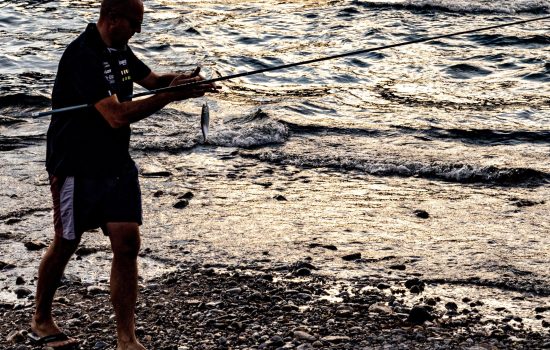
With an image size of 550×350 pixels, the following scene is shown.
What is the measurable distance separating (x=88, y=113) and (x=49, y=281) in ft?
3.08

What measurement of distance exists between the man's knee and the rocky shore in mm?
665

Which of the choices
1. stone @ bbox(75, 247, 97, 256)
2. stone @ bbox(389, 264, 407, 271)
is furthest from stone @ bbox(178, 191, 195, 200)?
stone @ bbox(389, 264, 407, 271)

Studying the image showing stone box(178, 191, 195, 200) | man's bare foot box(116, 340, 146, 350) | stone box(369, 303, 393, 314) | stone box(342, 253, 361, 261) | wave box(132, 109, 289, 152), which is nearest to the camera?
man's bare foot box(116, 340, 146, 350)

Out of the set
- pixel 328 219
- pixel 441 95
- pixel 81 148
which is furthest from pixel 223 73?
pixel 81 148

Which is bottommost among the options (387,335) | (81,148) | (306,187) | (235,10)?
(235,10)

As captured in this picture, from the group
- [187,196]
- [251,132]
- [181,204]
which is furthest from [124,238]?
[251,132]

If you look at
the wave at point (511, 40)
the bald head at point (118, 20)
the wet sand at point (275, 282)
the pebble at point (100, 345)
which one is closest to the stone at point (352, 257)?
the wet sand at point (275, 282)

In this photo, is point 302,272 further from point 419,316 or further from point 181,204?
point 181,204

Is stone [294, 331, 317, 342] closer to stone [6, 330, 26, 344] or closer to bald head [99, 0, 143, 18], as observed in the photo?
stone [6, 330, 26, 344]

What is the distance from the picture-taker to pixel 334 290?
595cm

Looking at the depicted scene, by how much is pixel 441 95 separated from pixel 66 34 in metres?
7.43

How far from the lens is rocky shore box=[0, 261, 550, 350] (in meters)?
5.18

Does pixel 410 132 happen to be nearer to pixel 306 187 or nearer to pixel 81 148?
pixel 306 187

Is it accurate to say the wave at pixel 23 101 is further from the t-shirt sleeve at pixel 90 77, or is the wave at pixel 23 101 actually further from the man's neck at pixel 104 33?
the t-shirt sleeve at pixel 90 77
